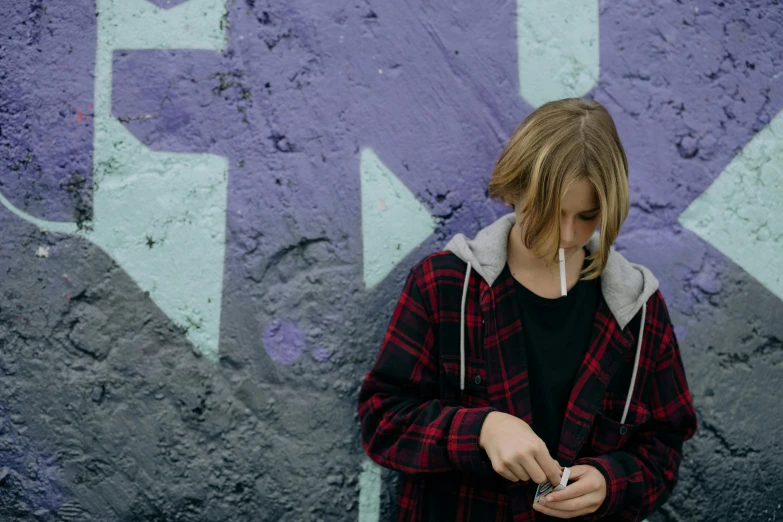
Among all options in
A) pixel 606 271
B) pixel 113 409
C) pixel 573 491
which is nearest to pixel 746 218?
pixel 606 271

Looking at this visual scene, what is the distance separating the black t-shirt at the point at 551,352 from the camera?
1.64m

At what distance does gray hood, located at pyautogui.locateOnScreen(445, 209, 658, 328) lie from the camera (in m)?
1.66

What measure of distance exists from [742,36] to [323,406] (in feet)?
5.38

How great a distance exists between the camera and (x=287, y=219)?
193cm

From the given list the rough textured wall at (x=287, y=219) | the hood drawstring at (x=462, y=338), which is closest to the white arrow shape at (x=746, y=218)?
the rough textured wall at (x=287, y=219)

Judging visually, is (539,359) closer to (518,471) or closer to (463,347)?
(463,347)

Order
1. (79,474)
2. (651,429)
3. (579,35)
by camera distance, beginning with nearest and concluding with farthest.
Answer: (651,429), (79,474), (579,35)

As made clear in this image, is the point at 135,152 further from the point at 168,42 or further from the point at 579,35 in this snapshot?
the point at 579,35

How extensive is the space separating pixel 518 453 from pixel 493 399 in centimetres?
22

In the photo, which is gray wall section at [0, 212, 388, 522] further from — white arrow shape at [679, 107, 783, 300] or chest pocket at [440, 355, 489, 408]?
white arrow shape at [679, 107, 783, 300]

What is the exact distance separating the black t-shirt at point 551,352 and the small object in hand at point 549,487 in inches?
5.6

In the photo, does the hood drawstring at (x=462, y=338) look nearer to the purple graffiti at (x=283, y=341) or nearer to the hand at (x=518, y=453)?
the hand at (x=518, y=453)

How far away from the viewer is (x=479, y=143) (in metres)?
2.00

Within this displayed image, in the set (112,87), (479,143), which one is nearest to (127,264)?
(112,87)
